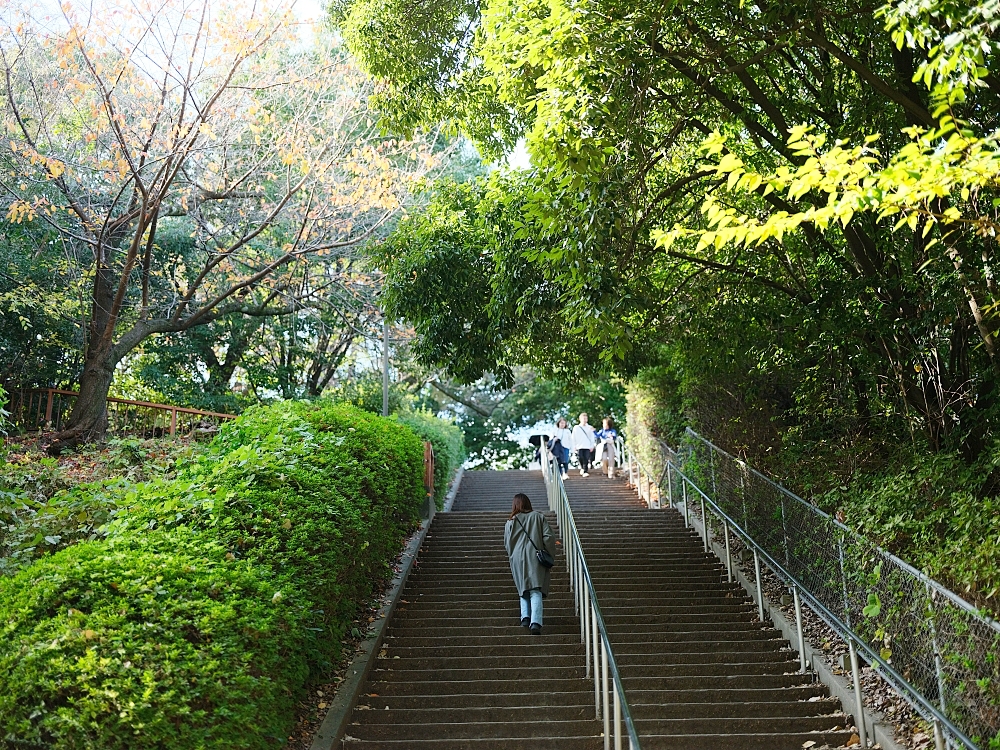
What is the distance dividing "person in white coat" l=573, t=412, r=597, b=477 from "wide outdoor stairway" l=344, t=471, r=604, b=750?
8487 mm

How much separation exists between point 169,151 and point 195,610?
30.3 ft

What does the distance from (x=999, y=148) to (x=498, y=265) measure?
5133mm

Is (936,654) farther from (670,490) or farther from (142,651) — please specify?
(670,490)

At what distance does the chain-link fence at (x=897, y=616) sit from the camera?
15.8ft

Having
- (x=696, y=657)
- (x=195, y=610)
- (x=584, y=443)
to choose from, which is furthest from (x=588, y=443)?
(x=195, y=610)

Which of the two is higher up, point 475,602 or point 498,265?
point 498,265

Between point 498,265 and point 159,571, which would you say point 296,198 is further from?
point 159,571

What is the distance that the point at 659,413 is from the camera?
15930 mm

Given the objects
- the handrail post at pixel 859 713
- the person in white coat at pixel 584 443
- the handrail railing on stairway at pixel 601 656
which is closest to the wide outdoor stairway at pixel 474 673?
the handrail railing on stairway at pixel 601 656

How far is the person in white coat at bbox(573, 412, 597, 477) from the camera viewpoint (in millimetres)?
19206

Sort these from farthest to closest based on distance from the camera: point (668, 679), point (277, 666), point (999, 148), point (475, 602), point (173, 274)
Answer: point (173, 274) < point (475, 602) < point (668, 679) < point (277, 666) < point (999, 148)

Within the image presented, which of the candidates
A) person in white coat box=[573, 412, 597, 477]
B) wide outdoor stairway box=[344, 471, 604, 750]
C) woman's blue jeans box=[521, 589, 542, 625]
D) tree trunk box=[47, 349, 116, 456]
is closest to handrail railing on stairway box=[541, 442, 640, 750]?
wide outdoor stairway box=[344, 471, 604, 750]

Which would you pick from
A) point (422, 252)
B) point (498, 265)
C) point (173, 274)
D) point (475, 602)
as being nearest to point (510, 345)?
point (422, 252)

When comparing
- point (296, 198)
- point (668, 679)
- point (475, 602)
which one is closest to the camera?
point (668, 679)
